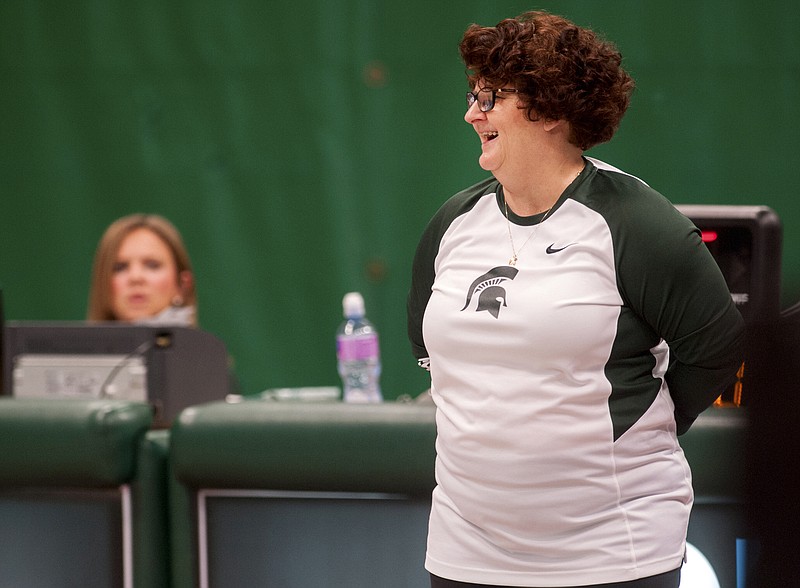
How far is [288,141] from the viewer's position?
4359mm

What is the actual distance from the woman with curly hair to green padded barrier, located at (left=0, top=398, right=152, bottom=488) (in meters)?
0.86

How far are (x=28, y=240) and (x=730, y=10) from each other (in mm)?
3083

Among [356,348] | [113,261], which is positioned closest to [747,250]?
[356,348]

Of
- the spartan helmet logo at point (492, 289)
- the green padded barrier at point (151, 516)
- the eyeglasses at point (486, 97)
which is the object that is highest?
the eyeglasses at point (486, 97)

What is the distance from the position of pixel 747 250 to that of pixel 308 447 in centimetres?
92

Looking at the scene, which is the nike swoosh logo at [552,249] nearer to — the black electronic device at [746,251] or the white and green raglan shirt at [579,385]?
the white and green raglan shirt at [579,385]

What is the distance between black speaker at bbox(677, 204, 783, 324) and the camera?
6.47 feet

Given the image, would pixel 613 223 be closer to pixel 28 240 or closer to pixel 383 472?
pixel 383 472

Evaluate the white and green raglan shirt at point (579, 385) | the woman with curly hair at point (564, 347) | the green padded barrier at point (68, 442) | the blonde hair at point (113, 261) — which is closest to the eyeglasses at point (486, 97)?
the woman with curly hair at point (564, 347)

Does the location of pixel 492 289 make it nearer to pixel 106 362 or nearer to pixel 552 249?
pixel 552 249

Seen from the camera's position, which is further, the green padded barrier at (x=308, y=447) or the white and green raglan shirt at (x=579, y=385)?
the green padded barrier at (x=308, y=447)

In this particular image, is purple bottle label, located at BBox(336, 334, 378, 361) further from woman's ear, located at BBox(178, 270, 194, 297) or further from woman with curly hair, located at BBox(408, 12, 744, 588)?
woman with curly hair, located at BBox(408, 12, 744, 588)

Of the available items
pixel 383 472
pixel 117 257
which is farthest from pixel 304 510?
pixel 117 257

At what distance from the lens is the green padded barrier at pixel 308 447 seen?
6.43 feet
